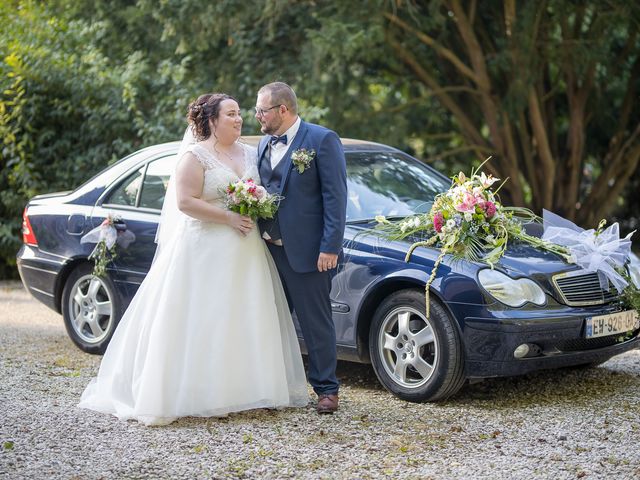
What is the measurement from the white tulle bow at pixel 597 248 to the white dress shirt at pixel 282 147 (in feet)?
5.97

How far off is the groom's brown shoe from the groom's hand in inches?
29.7

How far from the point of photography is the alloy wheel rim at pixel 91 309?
24.3ft

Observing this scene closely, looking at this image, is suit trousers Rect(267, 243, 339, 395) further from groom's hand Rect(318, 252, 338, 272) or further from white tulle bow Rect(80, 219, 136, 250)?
white tulle bow Rect(80, 219, 136, 250)

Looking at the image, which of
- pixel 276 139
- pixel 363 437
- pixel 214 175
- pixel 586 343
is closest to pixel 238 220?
pixel 214 175

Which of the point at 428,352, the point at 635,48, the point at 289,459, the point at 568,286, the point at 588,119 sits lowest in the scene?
the point at 289,459

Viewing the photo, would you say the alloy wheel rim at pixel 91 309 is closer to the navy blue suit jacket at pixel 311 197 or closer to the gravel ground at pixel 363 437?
the gravel ground at pixel 363 437

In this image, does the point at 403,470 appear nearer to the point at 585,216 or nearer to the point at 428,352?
the point at 428,352

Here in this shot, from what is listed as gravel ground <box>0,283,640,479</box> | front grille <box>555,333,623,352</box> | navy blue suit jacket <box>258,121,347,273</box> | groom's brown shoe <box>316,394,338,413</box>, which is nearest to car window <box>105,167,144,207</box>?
gravel ground <box>0,283,640,479</box>

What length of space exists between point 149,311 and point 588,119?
11.0m

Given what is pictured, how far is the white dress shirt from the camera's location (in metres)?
5.62

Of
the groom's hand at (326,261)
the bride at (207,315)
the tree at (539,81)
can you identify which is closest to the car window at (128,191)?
the bride at (207,315)

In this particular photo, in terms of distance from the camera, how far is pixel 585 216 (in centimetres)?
1549

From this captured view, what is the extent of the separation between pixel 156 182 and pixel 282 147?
71.5 inches

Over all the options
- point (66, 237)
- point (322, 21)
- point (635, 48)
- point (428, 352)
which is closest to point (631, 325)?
point (428, 352)
